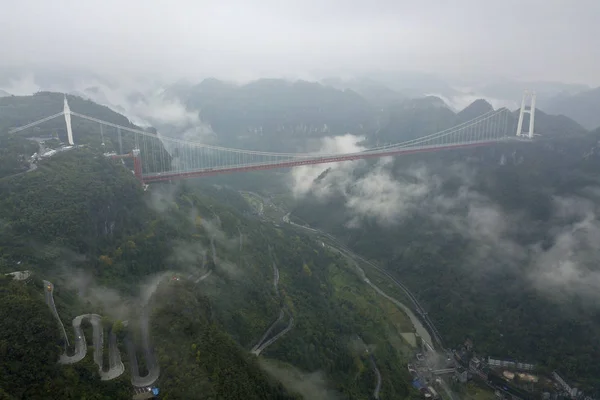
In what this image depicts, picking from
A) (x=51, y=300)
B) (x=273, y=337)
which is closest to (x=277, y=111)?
(x=273, y=337)

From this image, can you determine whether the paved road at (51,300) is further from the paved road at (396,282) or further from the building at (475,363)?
the paved road at (396,282)

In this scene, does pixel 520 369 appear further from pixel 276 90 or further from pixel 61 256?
pixel 276 90

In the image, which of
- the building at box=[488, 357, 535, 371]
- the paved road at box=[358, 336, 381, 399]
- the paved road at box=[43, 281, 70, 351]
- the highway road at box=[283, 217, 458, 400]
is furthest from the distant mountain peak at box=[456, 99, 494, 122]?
the paved road at box=[43, 281, 70, 351]

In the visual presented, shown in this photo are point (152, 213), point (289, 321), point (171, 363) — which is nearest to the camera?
point (171, 363)

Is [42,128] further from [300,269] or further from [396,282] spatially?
[396,282]

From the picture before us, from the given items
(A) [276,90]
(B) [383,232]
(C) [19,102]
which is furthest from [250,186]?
(A) [276,90]

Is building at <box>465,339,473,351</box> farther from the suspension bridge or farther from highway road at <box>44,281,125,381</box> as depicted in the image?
highway road at <box>44,281,125,381</box>

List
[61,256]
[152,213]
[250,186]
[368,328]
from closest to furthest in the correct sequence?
[61,256] < [152,213] < [368,328] < [250,186]
